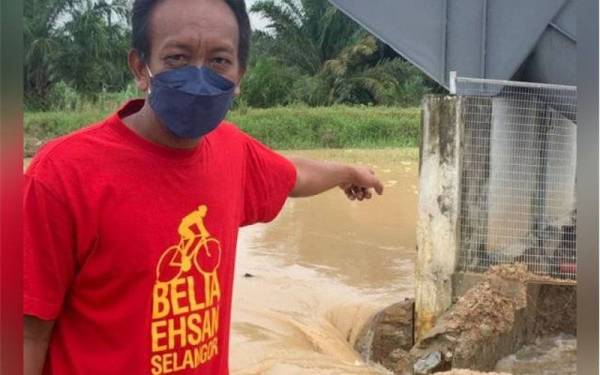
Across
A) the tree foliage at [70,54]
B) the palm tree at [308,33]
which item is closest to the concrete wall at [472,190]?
the tree foliage at [70,54]

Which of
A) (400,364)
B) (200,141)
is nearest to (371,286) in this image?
(400,364)

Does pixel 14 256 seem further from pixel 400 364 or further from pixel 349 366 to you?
pixel 400 364

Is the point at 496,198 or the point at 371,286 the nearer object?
the point at 496,198

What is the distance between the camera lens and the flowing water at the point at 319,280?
441 centimetres

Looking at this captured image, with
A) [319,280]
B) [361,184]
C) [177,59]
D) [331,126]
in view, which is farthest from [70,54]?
[331,126]

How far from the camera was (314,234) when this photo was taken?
871 centimetres

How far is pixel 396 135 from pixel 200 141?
13240mm

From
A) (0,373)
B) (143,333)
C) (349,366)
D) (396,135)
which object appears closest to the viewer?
(0,373)

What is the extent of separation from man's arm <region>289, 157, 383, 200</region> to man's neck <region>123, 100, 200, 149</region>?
1.39 ft

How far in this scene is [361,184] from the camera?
1.59m

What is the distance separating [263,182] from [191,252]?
332 millimetres

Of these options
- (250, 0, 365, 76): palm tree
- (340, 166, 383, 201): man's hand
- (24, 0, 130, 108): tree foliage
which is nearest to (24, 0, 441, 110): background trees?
(250, 0, 365, 76): palm tree

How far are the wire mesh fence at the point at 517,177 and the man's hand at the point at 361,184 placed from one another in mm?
2809

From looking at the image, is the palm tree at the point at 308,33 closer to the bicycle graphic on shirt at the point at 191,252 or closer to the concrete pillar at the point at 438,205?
the concrete pillar at the point at 438,205
